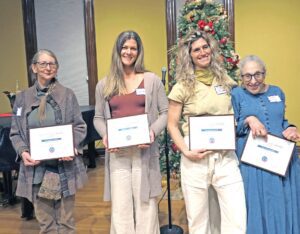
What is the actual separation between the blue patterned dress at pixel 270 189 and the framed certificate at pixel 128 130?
569mm

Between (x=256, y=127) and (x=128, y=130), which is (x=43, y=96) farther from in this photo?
(x=256, y=127)

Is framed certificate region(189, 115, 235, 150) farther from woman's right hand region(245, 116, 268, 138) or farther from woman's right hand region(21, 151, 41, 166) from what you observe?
woman's right hand region(21, 151, 41, 166)

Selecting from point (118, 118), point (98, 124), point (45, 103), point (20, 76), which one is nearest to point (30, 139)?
point (45, 103)

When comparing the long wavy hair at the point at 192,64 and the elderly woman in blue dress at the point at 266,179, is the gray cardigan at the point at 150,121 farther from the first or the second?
the elderly woman in blue dress at the point at 266,179

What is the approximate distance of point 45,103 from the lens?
6.92 ft

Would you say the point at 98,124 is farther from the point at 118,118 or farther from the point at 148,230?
the point at 148,230

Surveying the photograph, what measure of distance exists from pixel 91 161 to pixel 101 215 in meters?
2.01

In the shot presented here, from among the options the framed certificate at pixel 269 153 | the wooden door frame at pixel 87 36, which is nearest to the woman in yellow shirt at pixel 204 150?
the framed certificate at pixel 269 153

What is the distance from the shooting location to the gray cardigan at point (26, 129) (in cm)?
213

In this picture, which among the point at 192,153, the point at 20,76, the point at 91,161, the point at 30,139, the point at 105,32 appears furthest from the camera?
the point at 20,76

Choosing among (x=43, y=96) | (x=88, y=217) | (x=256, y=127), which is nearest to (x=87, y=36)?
(x=88, y=217)

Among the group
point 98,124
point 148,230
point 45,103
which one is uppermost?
point 45,103

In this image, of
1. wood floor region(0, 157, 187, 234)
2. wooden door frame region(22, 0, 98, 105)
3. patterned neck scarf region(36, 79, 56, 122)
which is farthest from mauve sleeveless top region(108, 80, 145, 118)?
wooden door frame region(22, 0, 98, 105)

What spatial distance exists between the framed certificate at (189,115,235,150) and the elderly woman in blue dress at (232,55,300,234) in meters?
0.13
